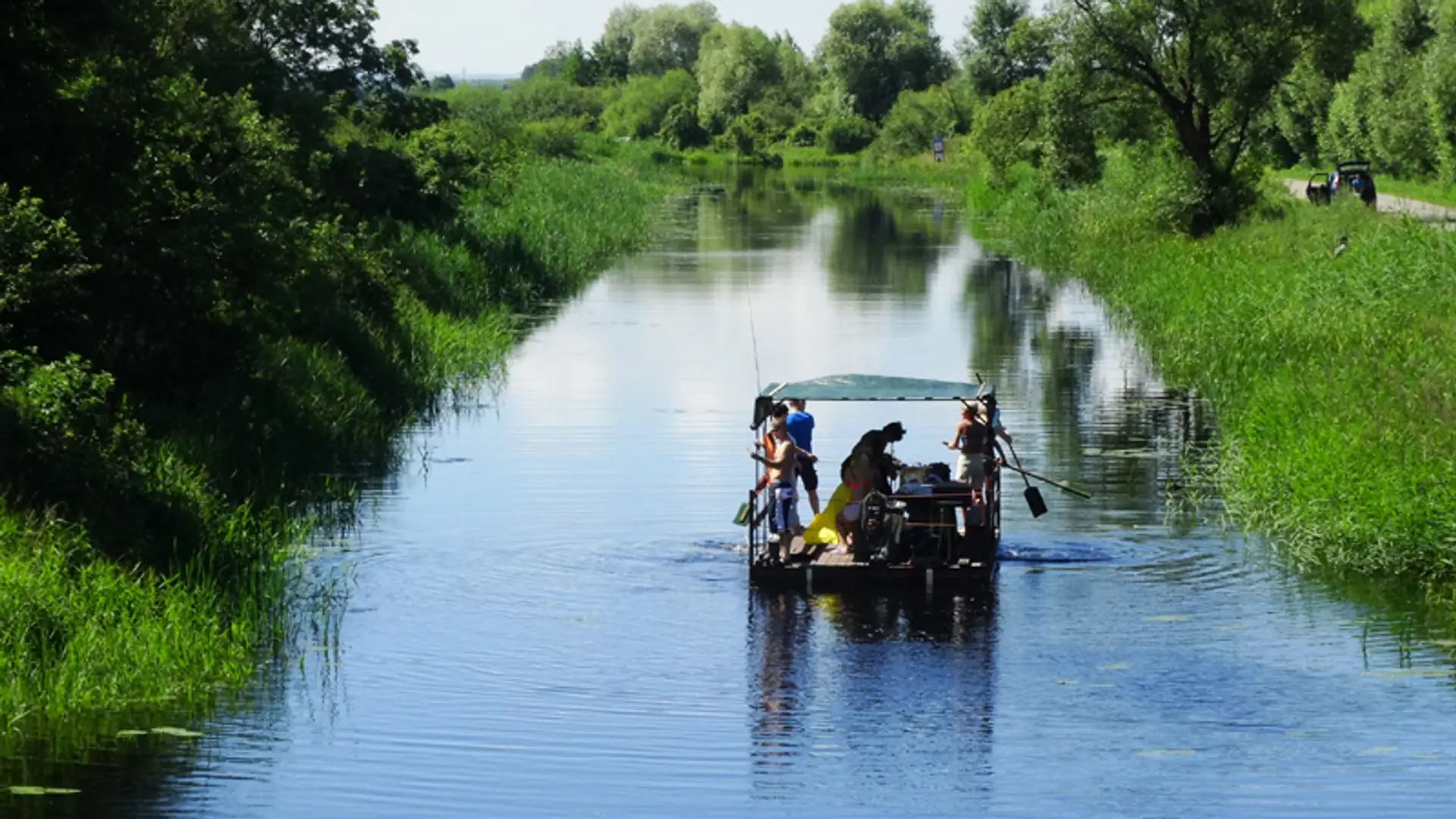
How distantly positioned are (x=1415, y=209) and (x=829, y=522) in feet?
139

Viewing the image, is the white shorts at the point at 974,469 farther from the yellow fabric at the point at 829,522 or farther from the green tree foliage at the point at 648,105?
the green tree foliage at the point at 648,105

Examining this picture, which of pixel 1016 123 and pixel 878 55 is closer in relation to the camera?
pixel 1016 123

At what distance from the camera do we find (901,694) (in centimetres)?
1694

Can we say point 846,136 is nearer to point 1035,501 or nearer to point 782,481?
point 1035,501

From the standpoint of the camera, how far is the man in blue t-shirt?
22109 millimetres

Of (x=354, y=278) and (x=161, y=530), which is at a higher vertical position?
(x=354, y=278)

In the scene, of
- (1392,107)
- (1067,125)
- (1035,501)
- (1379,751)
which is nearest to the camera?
(1379,751)

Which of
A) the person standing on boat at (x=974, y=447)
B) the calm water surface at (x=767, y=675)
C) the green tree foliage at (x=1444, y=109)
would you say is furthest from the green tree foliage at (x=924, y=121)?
the person standing on boat at (x=974, y=447)

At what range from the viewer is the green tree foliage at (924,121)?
133500mm

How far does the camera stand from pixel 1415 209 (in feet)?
195

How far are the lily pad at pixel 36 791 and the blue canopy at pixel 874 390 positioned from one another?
364 inches

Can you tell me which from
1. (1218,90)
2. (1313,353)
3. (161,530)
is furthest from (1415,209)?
(161,530)

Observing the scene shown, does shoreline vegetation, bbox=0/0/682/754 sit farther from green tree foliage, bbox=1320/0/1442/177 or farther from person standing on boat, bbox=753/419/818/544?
green tree foliage, bbox=1320/0/1442/177

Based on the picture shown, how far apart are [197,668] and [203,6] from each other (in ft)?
75.6
